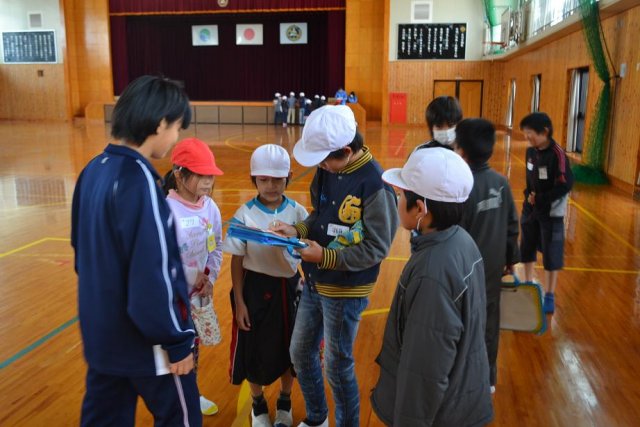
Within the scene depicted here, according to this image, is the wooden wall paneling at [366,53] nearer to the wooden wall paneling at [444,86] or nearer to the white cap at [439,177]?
the wooden wall paneling at [444,86]

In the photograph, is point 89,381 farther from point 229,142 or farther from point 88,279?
point 229,142

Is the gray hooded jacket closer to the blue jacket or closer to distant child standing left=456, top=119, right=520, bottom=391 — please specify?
the blue jacket

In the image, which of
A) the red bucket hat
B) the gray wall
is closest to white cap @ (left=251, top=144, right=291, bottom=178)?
the red bucket hat

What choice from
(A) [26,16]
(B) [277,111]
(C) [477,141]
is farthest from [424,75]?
(C) [477,141]

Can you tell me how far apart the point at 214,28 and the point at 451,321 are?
30.2m

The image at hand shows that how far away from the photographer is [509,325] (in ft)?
9.36

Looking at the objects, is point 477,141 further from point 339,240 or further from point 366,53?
point 366,53

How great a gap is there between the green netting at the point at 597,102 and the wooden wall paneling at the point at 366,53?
45.3ft

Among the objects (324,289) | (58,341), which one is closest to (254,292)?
(324,289)

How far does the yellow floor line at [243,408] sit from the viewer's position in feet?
9.17

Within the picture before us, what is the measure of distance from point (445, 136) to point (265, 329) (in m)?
1.65

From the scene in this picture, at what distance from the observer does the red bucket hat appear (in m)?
2.54

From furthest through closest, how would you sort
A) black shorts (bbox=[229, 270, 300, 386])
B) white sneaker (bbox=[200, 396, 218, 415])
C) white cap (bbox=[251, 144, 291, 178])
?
white sneaker (bbox=[200, 396, 218, 415]), black shorts (bbox=[229, 270, 300, 386]), white cap (bbox=[251, 144, 291, 178])

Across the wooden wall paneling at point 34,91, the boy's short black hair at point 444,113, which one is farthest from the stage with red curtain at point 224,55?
the boy's short black hair at point 444,113
